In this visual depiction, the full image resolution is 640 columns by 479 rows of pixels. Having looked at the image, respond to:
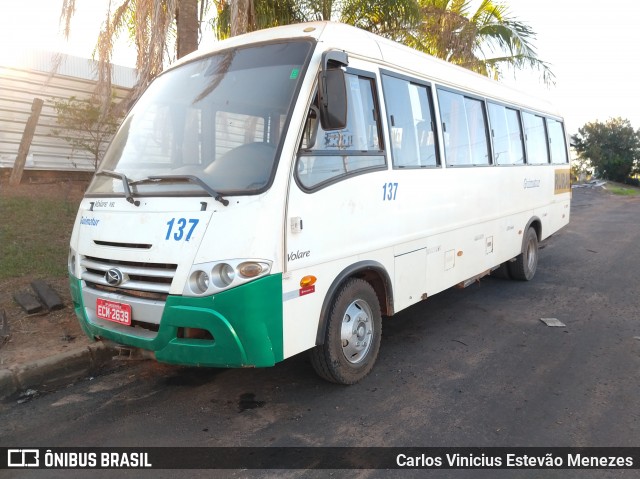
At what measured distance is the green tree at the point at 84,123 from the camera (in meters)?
10.6

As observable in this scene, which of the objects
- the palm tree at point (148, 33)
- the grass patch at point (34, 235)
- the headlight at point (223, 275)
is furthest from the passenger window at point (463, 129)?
the grass patch at point (34, 235)

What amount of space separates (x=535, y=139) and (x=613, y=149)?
1372 inches

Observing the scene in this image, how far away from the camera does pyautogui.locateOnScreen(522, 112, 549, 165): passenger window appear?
812cm

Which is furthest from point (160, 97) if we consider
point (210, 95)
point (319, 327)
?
point (319, 327)

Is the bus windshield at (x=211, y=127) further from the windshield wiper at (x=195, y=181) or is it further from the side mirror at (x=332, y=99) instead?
→ the side mirror at (x=332, y=99)

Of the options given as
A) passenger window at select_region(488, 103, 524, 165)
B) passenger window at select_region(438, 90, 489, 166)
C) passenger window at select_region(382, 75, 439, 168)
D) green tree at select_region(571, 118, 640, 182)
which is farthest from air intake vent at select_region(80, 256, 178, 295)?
green tree at select_region(571, 118, 640, 182)

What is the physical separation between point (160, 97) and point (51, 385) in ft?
8.92

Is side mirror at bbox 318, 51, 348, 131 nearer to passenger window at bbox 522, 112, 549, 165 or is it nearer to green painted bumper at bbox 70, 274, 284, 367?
green painted bumper at bbox 70, 274, 284, 367

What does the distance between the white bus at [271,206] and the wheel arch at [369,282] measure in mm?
18

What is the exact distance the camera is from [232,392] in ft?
14.1

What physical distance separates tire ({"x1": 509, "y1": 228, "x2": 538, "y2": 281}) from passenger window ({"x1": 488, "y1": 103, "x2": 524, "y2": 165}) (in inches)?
51.9

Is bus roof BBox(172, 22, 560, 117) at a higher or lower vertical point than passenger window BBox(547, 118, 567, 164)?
higher

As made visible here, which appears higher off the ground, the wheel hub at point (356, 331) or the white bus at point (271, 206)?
the white bus at point (271, 206)

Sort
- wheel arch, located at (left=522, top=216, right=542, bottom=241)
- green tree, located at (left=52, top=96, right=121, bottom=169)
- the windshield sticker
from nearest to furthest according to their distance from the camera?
1. the windshield sticker
2. wheel arch, located at (left=522, top=216, right=542, bottom=241)
3. green tree, located at (left=52, top=96, right=121, bottom=169)
